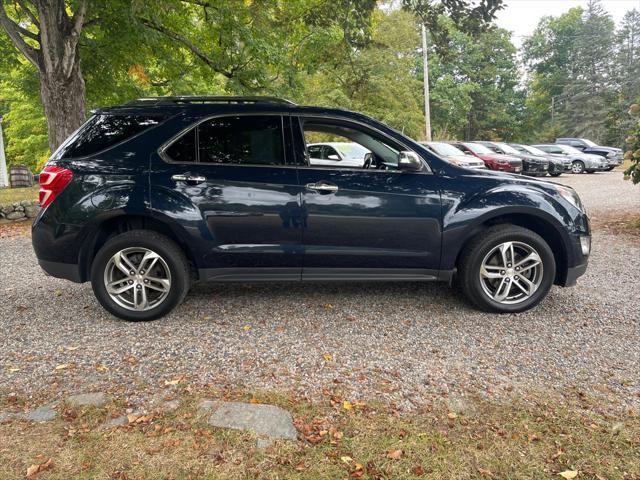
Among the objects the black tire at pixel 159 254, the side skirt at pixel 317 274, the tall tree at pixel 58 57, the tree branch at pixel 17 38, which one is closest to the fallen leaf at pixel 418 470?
the side skirt at pixel 317 274

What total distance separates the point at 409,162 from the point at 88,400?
2.96 m

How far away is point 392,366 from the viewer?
3316 mm

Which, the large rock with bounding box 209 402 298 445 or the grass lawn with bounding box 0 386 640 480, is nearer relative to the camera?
the grass lawn with bounding box 0 386 640 480

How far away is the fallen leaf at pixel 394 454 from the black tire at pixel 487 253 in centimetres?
210

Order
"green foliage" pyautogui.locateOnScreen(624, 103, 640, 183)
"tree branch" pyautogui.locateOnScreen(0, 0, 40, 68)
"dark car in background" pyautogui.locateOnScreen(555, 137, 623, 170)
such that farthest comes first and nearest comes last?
1. "dark car in background" pyautogui.locateOnScreen(555, 137, 623, 170)
2. "tree branch" pyautogui.locateOnScreen(0, 0, 40, 68)
3. "green foliage" pyautogui.locateOnScreen(624, 103, 640, 183)

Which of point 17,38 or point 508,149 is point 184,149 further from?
point 508,149

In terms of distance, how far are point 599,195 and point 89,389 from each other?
47.8 feet

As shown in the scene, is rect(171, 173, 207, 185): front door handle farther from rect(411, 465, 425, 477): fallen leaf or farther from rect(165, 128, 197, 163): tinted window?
rect(411, 465, 425, 477): fallen leaf

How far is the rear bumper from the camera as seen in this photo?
3.99 meters

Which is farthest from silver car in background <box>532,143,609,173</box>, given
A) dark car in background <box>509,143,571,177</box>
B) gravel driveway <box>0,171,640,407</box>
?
gravel driveway <box>0,171,640,407</box>

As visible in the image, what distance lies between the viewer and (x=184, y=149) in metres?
4.00

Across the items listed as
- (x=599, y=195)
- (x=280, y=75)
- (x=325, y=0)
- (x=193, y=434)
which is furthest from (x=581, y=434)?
(x=599, y=195)

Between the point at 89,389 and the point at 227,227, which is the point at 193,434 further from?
the point at 227,227

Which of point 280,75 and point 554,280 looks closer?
point 554,280
